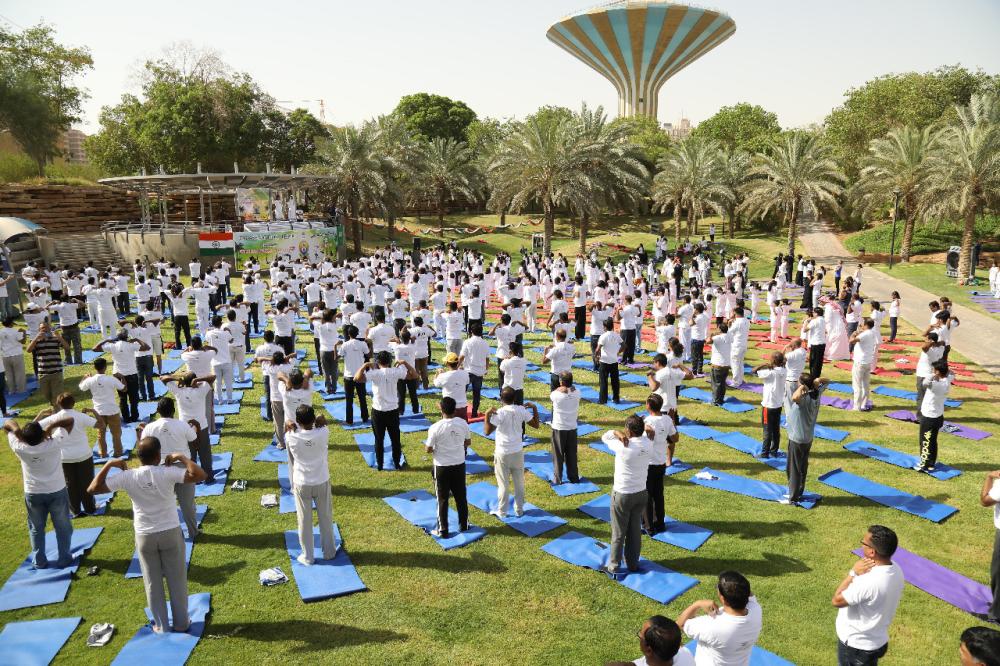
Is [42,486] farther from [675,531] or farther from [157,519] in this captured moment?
[675,531]

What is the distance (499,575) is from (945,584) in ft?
16.8

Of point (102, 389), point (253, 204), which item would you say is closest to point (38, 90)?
point (253, 204)

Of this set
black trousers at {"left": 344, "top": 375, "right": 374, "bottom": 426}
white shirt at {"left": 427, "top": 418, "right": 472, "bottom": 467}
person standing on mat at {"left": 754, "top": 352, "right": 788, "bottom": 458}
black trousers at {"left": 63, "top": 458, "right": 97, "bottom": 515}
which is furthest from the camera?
black trousers at {"left": 344, "top": 375, "right": 374, "bottom": 426}

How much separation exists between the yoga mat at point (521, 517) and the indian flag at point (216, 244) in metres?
28.2

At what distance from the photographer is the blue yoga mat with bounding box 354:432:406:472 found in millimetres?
10555

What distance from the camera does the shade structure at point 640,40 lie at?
79.0 metres

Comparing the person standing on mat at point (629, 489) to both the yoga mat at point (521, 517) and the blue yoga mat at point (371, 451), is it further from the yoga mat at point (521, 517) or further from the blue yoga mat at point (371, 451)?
the blue yoga mat at point (371, 451)

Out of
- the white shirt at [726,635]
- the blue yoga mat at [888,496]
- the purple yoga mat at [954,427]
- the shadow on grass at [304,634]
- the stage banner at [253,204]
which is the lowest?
the shadow on grass at [304,634]

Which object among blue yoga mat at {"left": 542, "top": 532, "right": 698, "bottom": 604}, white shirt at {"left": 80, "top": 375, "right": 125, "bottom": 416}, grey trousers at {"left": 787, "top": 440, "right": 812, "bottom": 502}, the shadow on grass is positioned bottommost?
the shadow on grass

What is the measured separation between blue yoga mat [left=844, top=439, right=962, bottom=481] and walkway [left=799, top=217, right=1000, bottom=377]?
7.75 m

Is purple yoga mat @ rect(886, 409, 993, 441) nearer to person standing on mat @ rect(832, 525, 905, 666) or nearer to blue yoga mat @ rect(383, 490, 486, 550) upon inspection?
person standing on mat @ rect(832, 525, 905, 666)

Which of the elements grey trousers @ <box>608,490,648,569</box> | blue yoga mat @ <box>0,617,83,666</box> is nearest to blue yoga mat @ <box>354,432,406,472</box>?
grey trousers @ <box>608,490,648,569</box>

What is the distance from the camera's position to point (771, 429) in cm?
1073

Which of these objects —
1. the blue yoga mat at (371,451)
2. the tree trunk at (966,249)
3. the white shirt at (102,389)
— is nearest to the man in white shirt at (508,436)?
the blue yoga mat at (371,451)
